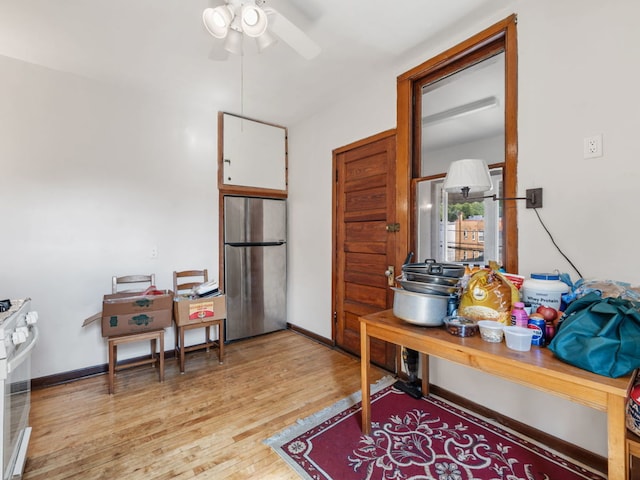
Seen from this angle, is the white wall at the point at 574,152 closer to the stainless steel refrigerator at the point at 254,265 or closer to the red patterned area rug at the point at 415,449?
the red patterned area rug at the point at 415,449

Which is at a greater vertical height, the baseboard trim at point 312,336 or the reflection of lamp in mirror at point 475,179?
the reflection of lamp in mirror at point 475,179

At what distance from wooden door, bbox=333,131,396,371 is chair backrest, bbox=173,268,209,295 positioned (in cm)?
139

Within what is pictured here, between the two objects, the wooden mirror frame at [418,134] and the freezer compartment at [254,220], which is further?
the freezer compartment at [254,220]

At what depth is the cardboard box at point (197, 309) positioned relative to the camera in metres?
2.63

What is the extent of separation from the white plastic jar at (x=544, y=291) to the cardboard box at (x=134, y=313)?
2527 millimetres

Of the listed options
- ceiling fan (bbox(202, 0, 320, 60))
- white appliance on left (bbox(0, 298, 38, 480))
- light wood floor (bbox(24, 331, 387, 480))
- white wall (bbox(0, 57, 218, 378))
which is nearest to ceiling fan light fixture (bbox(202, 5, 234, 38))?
ceiling fan (bbox(202, 0, 320, 60))

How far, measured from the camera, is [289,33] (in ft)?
5.27

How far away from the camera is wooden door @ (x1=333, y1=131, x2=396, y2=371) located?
2.61m

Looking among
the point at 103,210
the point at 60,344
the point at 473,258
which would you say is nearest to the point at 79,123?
the point at 103,210

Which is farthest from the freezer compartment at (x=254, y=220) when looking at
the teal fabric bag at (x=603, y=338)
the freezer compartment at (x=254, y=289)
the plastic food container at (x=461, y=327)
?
the teal fabric bag at (x=603, y=338)

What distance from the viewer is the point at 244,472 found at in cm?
153

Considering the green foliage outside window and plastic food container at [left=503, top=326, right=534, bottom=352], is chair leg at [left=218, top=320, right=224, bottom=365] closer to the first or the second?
the green foliage outside window

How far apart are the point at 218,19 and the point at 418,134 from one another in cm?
161

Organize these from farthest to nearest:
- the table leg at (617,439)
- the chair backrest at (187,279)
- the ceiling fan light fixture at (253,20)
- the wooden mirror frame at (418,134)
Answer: the chair backrest at (187,279) < the wooden mirror frame at (418,134) < the ceiling fan light fixture at (253,20) < the table leg at (617,439)
